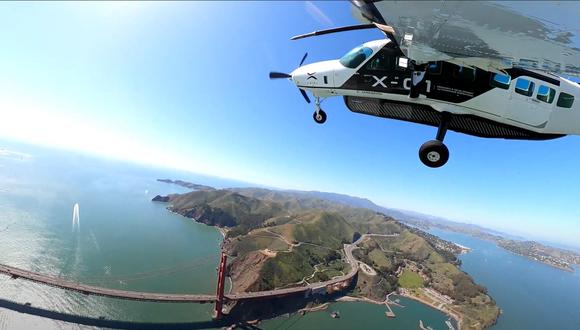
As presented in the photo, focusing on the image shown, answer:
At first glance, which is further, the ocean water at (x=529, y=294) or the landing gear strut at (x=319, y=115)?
the ocean water at (x=529, y=294)

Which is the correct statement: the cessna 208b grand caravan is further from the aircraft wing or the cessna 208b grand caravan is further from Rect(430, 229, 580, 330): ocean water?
Rect(430, 229, 580, 330): ocean water

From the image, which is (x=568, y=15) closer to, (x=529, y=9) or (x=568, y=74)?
(x=529, y=9)

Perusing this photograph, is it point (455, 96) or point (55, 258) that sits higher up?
point (455, 96)

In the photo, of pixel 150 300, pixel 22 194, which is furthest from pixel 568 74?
pixel 22 194

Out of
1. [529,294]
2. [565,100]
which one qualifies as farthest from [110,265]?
[529,294]

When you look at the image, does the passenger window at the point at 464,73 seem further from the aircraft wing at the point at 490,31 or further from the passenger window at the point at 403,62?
the passenger window at the point at 403,62

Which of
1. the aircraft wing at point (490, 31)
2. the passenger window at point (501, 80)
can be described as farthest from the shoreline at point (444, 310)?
the aircraft wing at point (490, 31)
